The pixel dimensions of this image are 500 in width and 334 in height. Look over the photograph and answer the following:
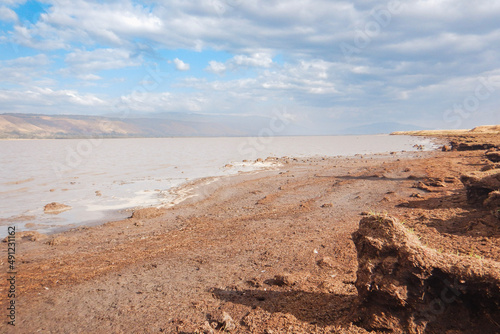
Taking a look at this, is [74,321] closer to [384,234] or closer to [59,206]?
[384,234]

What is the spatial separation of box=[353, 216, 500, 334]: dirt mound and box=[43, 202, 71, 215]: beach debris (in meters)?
16.2

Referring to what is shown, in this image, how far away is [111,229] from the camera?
12.5m

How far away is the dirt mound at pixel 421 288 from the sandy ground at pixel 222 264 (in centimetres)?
60

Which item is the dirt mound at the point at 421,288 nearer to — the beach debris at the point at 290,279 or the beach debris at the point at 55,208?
the beach debris at the point at 290,279

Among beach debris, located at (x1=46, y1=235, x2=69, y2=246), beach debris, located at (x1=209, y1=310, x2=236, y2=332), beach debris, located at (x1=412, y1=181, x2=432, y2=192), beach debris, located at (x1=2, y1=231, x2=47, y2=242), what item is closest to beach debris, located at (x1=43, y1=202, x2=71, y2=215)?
beach debris, located at (x1=2, y1=231, x2=47, y2=242)

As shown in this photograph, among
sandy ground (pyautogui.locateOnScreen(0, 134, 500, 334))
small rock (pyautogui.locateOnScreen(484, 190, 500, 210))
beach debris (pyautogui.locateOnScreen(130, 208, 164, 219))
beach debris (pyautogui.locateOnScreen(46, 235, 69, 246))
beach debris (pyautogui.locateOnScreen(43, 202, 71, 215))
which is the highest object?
small rock (pyautogui.locateOnScreen(484, 190, 500, 210))

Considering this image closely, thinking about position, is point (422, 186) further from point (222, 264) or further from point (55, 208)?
point (55, 208)

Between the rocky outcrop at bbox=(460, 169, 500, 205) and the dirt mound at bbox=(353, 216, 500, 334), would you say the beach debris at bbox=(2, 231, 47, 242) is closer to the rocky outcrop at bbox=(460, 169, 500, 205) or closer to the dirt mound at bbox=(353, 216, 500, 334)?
the dirt mound at bbox=(353, 216, 500, 334)

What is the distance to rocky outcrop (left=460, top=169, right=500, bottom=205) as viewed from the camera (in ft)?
33.6

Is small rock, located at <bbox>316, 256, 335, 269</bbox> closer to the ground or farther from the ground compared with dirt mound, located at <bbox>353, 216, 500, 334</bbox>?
closer to the ground

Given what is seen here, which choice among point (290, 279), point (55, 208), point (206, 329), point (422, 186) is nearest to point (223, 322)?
point (206, 329)

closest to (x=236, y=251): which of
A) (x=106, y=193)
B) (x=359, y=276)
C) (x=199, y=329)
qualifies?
(x=199, y=329)

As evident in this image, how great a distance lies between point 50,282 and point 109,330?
10.3ft

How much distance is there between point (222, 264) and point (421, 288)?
197 inches
